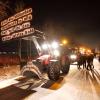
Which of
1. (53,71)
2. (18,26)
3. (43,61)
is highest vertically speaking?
(18,26)

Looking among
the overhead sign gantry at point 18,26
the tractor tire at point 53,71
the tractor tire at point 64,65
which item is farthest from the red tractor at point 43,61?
the tractor tire at point 64,65

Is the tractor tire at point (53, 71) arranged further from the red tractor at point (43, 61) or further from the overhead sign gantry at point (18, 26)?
the overhead sign gantry at point (18, 26)

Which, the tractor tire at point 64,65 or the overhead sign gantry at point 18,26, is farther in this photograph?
the tractor tire at point 64,65

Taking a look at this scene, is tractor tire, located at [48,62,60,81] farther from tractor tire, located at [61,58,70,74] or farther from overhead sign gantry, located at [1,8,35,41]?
tractor tire, located at [61,58,70,74]

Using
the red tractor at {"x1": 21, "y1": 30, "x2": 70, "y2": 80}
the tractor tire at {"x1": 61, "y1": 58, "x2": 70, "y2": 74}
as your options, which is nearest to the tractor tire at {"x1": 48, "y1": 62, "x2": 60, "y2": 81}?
the red tractor at {"x1": 21, "y1": 30, "x2": 70, "y2": 80}

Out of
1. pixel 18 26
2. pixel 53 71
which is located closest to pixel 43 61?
pixel 53 71

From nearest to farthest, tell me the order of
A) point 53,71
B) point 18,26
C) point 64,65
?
point 53,71 < point 18,26 < point 64,65

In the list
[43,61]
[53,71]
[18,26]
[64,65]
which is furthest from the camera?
[64,65]

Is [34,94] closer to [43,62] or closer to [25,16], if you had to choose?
[43,62]

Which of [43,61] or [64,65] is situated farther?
[64,65]

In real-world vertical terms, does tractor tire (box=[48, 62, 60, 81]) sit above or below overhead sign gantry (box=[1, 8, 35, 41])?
below

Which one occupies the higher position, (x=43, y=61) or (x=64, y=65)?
(x=43, y=61)

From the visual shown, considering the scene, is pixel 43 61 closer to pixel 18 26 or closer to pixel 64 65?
pixel 64 65

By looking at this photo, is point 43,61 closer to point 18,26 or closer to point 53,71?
point 53,71
